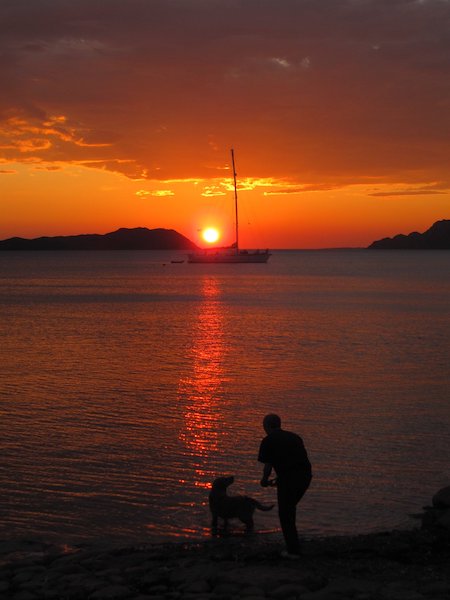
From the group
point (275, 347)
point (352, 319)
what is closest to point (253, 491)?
point (275, 347)

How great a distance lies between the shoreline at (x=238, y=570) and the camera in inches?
328

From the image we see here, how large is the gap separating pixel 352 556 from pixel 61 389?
57.2 ft

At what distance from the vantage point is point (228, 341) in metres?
43.4

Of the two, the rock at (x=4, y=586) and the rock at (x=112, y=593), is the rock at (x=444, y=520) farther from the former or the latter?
the rock at (x=4, y=586)

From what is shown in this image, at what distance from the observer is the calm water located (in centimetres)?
1313

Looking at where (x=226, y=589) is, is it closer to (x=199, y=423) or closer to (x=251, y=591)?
(x=251, y=591)

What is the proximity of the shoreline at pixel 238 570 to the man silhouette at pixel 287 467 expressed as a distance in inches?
15.7

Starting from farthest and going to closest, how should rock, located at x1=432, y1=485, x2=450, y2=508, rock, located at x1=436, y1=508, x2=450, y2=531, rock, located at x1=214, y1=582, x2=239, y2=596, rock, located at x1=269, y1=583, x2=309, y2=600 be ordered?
rock, located at x1=432, y1=485, x2=450, y2=508
rock, located at x1=436, y1=508, x2=450, y2=531
rock, located at x1=214, y1=582, x2=239, y2=596
rock, located at x1=269, y1=583, x2=309, y2=600

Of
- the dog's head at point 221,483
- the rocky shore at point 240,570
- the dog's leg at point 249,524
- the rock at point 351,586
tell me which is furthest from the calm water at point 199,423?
the rock at point 351,586

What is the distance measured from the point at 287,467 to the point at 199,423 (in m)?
11.0

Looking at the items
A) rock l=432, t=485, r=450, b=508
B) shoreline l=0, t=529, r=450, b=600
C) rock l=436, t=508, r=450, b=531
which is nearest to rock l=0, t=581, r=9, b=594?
shoreline l=0, t=529, r=450, b=600

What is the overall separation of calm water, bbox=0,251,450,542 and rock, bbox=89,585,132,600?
3179 millimetres

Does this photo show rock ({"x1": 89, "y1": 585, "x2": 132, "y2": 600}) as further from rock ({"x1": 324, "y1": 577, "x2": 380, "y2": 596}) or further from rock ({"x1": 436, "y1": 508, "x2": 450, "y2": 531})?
rock ({"x1": 436, "y1": 508, "x2": 450, "y2": 531})

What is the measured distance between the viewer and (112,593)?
848 centimetres
